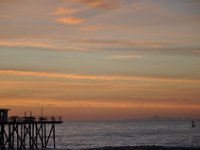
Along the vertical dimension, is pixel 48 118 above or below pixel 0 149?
above

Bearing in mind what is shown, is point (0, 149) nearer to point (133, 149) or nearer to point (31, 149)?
point (31, 149)

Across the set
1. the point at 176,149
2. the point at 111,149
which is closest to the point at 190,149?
the point at 176,149

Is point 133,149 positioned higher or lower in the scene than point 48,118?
A: lower

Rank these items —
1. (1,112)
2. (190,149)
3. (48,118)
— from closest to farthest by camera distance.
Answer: (190,149)
(1,112)
(48,118)

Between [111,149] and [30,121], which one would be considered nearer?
[111,149]

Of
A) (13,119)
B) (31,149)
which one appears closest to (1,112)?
(13,119)

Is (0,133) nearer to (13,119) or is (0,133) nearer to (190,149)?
(13,119)

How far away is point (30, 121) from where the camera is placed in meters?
69.8

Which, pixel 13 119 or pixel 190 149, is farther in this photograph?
pixel 13 119

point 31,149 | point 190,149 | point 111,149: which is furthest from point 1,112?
point 190,149

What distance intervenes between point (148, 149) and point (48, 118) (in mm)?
21395

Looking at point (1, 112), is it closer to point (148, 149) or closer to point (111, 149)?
point (111, 149)

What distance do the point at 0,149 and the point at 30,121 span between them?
6345 mm

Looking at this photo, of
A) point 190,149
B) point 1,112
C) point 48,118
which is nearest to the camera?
point 190,149
